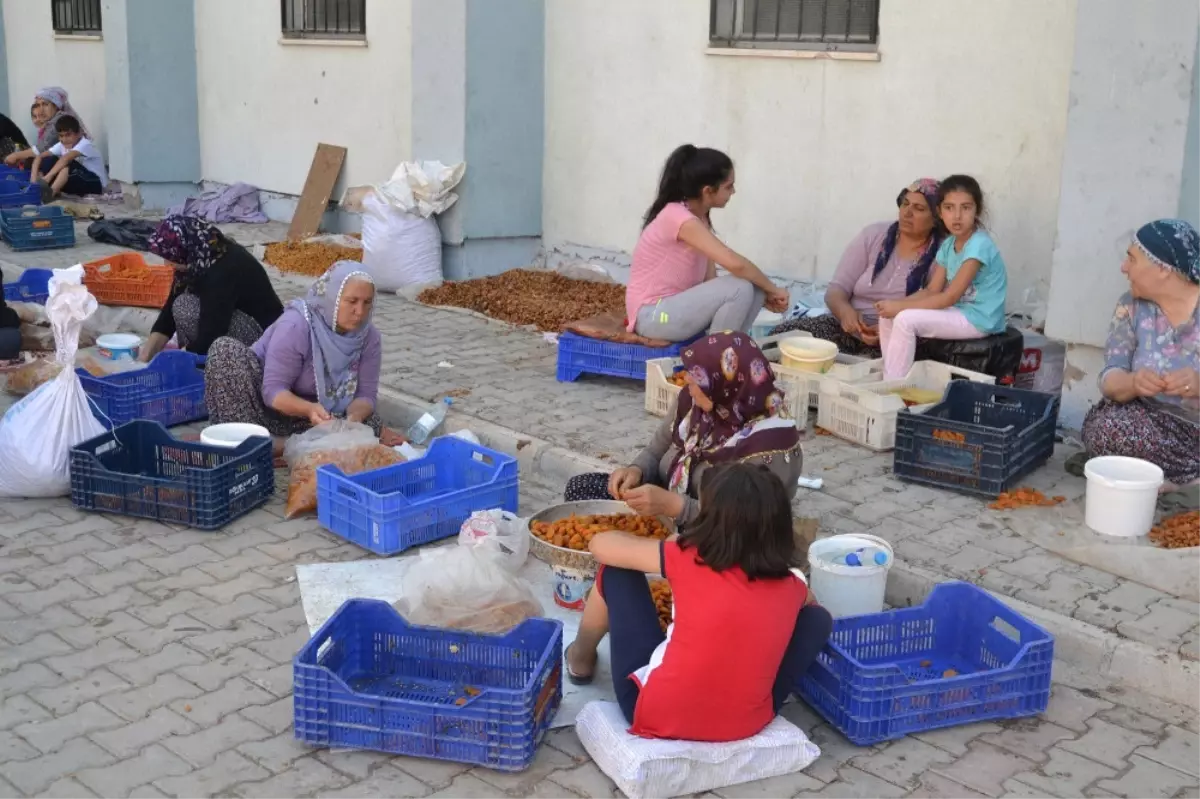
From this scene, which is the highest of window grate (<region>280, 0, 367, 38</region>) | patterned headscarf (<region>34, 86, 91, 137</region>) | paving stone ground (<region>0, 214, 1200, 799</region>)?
window grate (<region>280, 0, 367, 38</region>)

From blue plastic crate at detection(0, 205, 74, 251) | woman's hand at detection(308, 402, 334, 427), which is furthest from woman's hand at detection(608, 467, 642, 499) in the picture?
blue plastic crate at detection(0, 205, 74, 251)

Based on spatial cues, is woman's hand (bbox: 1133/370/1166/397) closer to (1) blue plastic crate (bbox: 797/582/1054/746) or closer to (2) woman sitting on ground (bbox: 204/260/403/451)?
(1) blue plastic crate (bbox: 797/582/1054/746)

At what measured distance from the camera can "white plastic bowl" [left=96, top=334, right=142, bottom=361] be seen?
7685mm

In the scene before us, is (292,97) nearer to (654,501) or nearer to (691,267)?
(691,267)

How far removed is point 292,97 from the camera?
13188 mm

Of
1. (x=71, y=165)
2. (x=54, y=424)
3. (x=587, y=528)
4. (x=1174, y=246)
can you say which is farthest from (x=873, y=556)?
(x=71, y=165)

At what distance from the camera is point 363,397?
6.63 m

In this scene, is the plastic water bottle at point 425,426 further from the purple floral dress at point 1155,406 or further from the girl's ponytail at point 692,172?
the purple floral dress at point 1155,406

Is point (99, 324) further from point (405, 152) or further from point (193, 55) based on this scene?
point (193, 55)

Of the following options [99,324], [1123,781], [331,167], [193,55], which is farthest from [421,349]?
[193,55]

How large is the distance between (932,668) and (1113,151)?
10.2 feet

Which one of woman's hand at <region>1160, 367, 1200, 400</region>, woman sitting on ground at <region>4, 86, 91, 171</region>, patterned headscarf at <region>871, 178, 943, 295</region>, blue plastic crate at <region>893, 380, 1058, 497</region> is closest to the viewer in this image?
woman's hand at <region>1160, 367, 1200, 400</region>

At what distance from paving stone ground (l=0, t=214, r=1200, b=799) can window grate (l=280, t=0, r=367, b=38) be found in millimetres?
7063

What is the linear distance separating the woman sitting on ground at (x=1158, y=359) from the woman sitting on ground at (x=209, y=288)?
447cm
